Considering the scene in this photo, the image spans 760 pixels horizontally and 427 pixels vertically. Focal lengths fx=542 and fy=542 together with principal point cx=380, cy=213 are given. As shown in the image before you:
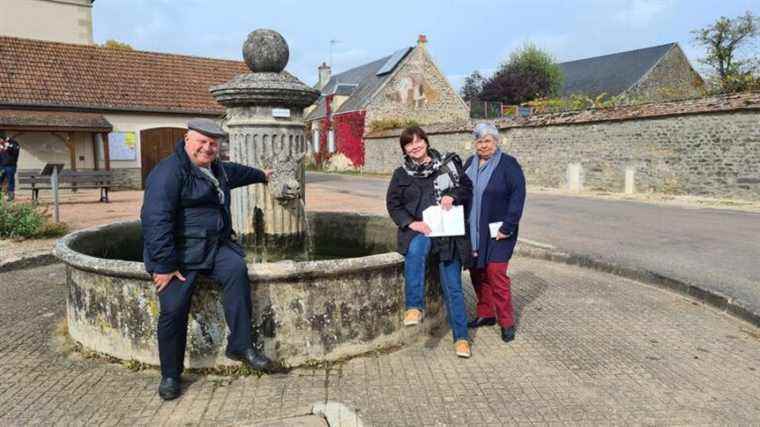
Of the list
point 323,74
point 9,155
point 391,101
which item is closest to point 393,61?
point 391,101

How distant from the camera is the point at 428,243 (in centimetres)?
374

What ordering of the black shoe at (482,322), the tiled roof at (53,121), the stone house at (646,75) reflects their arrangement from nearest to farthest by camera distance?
the black shoe at (482,322)
the tiled roof at (53,121)
the stone house at (646,75)

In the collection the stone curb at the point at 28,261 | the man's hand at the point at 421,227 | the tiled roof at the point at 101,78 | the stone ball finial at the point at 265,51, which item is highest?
the tiled roof at the point at 101,78

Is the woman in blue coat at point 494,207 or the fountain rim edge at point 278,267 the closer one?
the fountain rim edge at point 278,267

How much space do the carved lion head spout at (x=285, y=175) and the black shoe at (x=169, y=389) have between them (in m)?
1.82

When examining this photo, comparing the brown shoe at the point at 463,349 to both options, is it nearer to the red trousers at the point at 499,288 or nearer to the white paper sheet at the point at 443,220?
the red trousers at the point at 499,288

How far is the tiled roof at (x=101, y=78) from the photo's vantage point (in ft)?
57.7

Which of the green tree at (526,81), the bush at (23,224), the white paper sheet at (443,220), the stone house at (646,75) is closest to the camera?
the white paper sheet at (443,220)

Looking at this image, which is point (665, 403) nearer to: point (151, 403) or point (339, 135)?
point (151, 403)

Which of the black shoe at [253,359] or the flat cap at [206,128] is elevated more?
the flat cap at [206,128]

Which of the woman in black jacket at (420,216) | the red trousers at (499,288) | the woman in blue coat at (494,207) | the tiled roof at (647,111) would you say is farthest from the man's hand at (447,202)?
the tiled roof at (647,111)

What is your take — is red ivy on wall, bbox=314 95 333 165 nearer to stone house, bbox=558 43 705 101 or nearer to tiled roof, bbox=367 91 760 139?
tiled roof, bbox=367 91 760 139

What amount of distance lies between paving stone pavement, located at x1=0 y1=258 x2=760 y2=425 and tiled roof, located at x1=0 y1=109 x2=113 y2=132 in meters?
14.2

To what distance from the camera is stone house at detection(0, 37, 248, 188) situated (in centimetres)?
1722
